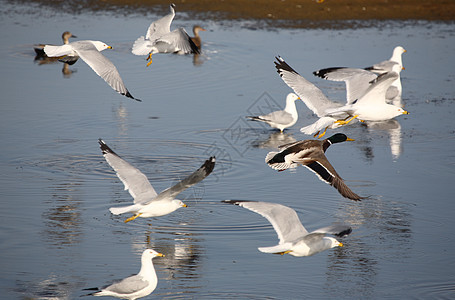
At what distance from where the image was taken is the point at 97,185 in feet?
31.0

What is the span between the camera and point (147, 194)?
7797 millimetres

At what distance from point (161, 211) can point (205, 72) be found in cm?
871

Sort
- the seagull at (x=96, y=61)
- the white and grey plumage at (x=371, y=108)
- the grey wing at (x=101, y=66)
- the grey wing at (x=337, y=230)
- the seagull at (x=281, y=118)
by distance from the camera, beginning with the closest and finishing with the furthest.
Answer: the grey wing at (x=337, y=230), the white and grey plumage at (x=371, y=108), the seagull at (x=96, y=61), the grey wing at (x=101, y=66), the seagull at (x=281, y=118)

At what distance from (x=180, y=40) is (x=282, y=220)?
5956mm

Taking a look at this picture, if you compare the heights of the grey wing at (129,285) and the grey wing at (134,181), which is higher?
the grey wing at (134,181)

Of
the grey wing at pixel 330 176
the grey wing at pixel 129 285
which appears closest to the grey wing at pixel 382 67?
the grey wing at pixel 330 176

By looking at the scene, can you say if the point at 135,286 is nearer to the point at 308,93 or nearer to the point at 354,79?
the point at 308,93

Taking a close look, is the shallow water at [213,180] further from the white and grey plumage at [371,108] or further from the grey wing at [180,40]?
the grey wing at [180,40]

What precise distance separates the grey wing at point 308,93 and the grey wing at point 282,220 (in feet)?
10.7

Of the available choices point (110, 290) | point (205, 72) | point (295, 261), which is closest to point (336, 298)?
point (295, 261)

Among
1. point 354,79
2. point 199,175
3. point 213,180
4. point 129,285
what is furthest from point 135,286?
point 354,79

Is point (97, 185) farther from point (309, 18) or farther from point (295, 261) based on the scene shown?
point (309, 18)

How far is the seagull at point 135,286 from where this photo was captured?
6.12 metres

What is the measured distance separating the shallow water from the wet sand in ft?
12.2
